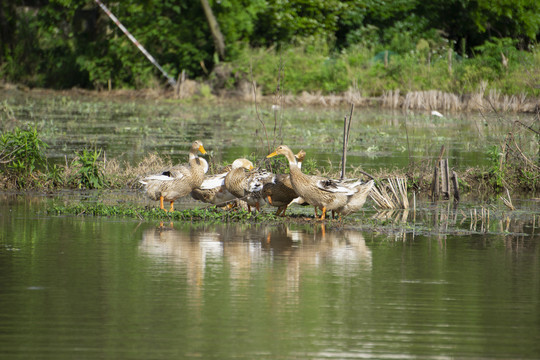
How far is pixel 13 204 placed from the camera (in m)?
14.5

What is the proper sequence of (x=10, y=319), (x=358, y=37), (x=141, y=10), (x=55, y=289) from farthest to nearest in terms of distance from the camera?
(x=358, y=37) → (x=141, y=10) → (x=55, y=289) → (x=10, y=319)

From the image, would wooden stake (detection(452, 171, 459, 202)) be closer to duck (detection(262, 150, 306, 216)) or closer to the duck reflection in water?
duck (detection(262, 150, 306, 216))

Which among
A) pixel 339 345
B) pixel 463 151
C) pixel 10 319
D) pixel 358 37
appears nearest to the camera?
pixel 339 345

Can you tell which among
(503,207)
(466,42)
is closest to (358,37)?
(466,42)

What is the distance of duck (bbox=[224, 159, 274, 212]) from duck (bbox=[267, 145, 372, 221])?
670 mm

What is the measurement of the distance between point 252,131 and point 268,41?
62.4 feet

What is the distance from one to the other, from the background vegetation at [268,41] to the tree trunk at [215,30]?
198 mm

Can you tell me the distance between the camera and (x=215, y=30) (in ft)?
141

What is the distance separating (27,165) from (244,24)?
2856cm

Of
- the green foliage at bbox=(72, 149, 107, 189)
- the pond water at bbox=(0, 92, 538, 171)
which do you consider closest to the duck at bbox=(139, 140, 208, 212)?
the pond water at bbox=(0, 92, 538, 171)

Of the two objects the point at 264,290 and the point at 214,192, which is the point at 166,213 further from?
the point at 264,290

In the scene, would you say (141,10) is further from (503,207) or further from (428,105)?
(503,207)

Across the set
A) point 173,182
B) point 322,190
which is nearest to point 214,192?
point 173,182

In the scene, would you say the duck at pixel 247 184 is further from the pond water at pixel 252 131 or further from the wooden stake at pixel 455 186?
the wooden stake at pixel 455 186
